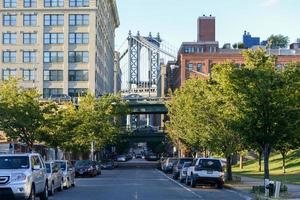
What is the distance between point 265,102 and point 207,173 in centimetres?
791

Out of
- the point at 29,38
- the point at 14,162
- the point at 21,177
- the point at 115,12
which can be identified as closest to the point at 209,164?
the point at 14,162

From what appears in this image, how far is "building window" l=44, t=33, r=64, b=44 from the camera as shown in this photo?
118 metres

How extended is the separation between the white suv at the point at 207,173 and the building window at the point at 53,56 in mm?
83726

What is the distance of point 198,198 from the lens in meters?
27.1

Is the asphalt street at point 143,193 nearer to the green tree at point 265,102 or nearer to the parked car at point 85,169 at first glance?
the green tree at point 265,102

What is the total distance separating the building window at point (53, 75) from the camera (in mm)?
117250

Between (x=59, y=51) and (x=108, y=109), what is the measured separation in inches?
1464

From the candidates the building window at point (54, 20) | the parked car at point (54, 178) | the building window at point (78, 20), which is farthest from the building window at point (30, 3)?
the parked car at point (54, 178)

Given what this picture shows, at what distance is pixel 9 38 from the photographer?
385 ft

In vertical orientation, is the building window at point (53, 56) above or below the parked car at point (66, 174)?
above

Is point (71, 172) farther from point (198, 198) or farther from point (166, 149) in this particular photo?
point (166, 149)

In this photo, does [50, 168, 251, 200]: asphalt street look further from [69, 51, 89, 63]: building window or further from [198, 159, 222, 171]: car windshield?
[69, 51, 89, 63]: building window

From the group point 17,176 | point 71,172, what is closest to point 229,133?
point 71,172

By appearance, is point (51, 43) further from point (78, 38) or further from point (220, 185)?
point (220, 185)
